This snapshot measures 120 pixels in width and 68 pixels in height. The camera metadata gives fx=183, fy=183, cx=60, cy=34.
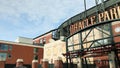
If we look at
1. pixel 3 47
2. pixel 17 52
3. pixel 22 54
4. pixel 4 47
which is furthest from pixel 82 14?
pixel 3 47

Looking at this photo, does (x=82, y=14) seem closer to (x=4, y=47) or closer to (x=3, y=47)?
(x=4, y=47)

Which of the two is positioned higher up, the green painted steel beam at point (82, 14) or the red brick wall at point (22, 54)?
the green painted steel beam at point (82, 14)

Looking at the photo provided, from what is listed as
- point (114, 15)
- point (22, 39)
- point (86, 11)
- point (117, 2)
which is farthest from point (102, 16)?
point (22, 39)

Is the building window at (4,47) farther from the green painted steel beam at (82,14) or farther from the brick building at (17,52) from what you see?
the green painted steel beam at (82,14)

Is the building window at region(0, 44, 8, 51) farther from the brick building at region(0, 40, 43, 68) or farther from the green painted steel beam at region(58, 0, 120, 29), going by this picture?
the green painted steel beam at region(58, 0, 120, 29)

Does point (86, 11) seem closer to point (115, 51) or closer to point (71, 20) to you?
point (71, 20)

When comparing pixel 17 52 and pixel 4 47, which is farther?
pixel 17 52

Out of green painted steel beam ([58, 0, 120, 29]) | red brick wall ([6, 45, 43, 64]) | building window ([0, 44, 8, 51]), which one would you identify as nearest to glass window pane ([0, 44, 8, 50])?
building window ([0, 44, 8, 51])

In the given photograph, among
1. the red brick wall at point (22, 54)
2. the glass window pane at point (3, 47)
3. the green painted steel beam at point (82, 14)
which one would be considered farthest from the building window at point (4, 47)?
the green painted steel beam at point (82, 14)

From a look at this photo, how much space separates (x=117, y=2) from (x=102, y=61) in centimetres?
1299

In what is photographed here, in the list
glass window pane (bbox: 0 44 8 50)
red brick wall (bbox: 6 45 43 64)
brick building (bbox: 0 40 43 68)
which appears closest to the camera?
glass window pane (bbox: 0 44 8 50)

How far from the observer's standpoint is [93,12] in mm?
40375

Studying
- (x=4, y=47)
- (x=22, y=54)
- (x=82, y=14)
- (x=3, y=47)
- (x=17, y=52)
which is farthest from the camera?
(x=22, y=54)

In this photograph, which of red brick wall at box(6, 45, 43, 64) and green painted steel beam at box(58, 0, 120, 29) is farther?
red brick wall at box(6, 45, 43, 64)
